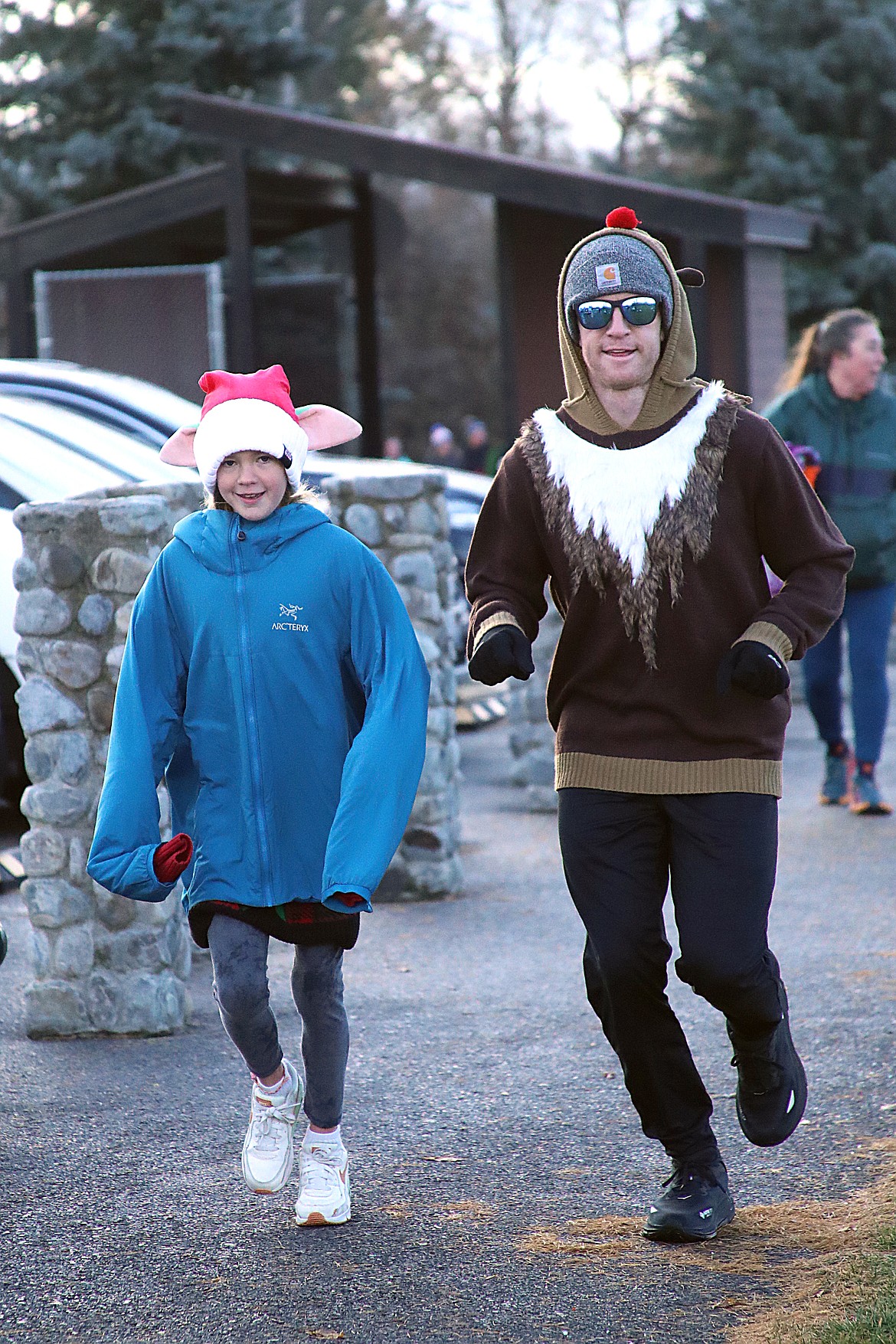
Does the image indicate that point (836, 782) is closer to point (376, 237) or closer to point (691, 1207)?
point (691, 1207)

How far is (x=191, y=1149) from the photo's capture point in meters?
3.97

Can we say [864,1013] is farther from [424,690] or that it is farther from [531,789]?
[531,789]

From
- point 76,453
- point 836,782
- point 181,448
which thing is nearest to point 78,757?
point 181,448

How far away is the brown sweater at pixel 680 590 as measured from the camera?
3.24 meters

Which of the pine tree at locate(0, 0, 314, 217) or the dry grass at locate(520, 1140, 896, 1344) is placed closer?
the dry grass at locate(520, 1140, 896, 1344)

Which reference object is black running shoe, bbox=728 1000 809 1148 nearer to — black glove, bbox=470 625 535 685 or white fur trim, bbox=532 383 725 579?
black glove, bbox=470 625 535 685

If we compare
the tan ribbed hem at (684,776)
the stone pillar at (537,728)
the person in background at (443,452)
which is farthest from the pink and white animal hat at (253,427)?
the person in background at (443,452)

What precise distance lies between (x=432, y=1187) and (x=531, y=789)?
4.79m

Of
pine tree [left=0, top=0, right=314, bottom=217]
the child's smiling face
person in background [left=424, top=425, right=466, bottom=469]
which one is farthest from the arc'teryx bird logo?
person in background [left=424, top=425, right=466, bottom=469]

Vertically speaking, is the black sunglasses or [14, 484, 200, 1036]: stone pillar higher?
the black sunglasses

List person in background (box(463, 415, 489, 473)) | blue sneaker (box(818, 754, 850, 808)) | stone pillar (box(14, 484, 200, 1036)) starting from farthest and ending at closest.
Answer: person in background (box(463, 415, 489, 473))
blue sneaker (box(818, 754, 850, 808))
stone pillar (box(14, 484, 200, 1036))

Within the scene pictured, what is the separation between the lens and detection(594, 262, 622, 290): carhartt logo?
11.0ft

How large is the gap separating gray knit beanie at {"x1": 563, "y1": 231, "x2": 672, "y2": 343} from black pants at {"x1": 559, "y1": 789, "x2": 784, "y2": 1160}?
100 cm

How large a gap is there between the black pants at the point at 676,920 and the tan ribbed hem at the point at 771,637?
0.30m
